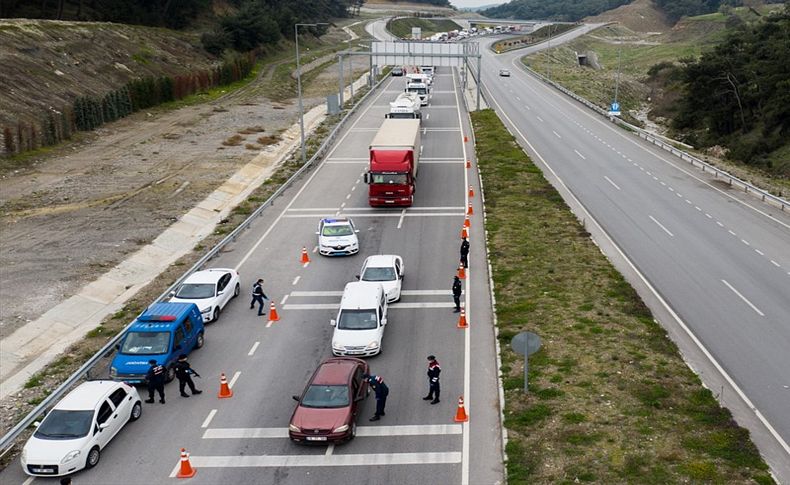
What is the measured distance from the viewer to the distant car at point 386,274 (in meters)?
27.7

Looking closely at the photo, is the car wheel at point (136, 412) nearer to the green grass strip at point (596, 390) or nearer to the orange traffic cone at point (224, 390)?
the orange traffic cone at point (224, 390)

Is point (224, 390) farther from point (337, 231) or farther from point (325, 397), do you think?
point (337, 231)

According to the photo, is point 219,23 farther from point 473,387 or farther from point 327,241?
point 473,387

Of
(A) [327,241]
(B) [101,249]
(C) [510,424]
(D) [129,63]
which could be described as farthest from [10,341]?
(D) [129,63]

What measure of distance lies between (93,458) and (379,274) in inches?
519

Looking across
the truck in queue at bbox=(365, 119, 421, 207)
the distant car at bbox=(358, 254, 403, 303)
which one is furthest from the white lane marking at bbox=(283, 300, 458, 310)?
the truck in queue at bbox=(365, 119, 421, 207)

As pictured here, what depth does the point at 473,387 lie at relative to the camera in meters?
21.3

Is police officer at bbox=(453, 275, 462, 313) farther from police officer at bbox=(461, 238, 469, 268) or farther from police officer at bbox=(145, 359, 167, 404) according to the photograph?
police officer at bbox=(145, 359, 167, 404)

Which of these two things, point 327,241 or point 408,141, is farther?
point 408,141

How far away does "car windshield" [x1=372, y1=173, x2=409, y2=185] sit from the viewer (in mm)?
40344

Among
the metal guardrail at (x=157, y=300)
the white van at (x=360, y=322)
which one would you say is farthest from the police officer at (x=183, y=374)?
the white van at (x=360, y=322)

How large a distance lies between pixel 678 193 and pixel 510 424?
2977 cm

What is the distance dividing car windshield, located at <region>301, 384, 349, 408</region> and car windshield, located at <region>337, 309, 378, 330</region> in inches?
181

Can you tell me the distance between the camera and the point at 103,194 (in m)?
45.8
